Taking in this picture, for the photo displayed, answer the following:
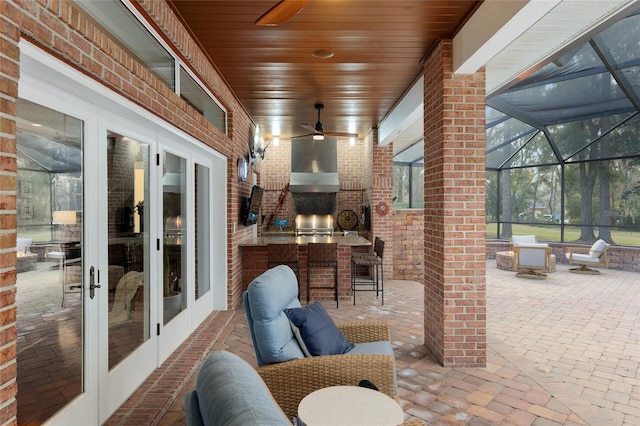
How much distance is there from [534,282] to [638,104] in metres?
4.33

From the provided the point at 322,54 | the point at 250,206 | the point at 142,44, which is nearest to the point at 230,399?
the point at 142,44

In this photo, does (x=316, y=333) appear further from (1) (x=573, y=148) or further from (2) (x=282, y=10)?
(1) (x=573, y=148)

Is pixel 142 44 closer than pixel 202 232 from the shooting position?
Yes

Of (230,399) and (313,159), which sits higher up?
(313,159)

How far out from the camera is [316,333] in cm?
250

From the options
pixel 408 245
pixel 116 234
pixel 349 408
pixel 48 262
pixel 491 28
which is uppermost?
pixel 491 28

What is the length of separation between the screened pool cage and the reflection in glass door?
6663mm

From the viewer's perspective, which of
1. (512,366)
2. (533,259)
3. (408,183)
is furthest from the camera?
(408,183)

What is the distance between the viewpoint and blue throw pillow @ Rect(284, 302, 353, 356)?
2459mm

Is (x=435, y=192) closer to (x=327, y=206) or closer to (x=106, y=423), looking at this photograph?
(x=106, y=423)

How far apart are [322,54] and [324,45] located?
0.71ft

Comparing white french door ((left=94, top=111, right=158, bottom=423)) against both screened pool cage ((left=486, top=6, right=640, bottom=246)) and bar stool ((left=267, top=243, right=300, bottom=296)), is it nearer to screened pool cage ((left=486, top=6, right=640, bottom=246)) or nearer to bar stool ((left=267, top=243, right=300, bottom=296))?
bar stool ((left=267, top=243, right=300, bottom=296))

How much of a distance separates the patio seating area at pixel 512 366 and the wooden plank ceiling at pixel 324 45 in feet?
9.79

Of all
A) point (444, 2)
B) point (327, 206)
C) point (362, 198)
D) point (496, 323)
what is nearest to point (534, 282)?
point (496, 323)
